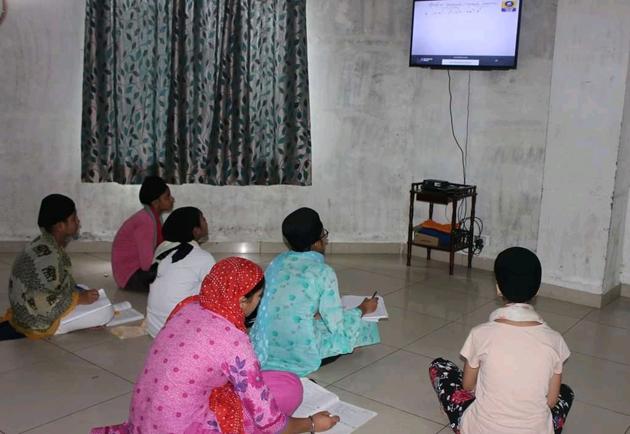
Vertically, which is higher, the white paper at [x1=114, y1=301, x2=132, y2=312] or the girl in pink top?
the girl in pink top

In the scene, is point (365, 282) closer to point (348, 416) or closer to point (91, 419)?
point (348, 416)

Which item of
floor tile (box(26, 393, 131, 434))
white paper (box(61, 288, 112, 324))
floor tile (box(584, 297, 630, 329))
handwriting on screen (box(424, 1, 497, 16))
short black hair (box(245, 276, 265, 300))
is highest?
handwriting on screen (box(424, 1, 497, 16))

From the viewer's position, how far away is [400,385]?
3.06 meters

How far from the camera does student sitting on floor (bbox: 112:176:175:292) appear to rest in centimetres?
425

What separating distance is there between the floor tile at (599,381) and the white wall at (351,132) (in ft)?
5.71

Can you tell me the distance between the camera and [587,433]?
268cm

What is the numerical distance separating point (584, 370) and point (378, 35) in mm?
3243

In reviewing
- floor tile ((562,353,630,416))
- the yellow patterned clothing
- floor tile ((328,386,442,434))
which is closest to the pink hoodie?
the yellow patterned clothing

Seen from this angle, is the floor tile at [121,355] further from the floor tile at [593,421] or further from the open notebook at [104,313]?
the floor tile at [593,421]

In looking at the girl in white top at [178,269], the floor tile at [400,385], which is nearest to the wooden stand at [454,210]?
the floor tile at [400,385]

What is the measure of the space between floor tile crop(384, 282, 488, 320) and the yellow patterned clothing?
199 cm

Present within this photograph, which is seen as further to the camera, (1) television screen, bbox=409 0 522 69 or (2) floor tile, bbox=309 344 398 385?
(1) television screen, bbox=409 0 522 69

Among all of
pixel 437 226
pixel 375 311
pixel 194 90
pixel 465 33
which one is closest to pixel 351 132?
pixel 437 226

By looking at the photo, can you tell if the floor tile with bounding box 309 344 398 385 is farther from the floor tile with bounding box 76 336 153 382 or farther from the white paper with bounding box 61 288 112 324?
the white paper with bounding box 61 288 112 324
